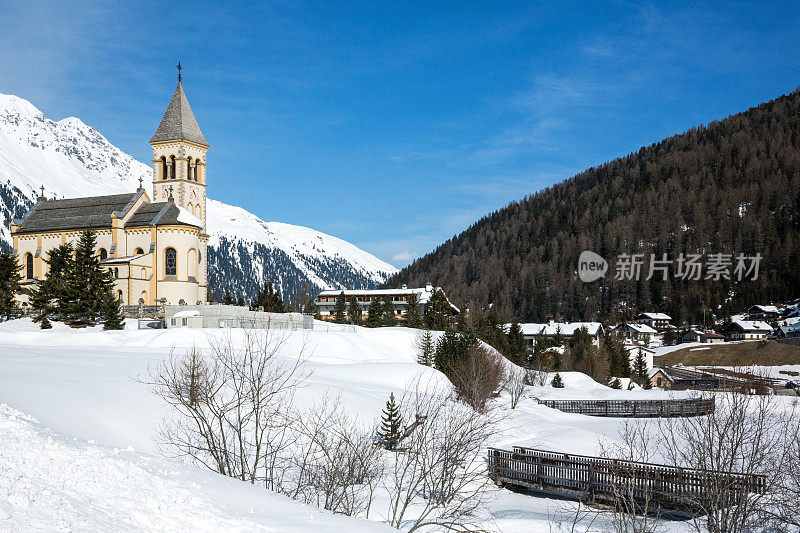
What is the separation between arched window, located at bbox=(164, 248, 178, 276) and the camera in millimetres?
61188

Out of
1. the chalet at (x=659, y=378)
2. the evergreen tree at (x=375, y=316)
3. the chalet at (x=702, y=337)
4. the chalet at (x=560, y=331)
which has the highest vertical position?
the evergreen tree at (x=375, y=316)

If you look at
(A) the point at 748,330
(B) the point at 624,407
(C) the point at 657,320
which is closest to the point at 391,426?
(B) the point at 624,407

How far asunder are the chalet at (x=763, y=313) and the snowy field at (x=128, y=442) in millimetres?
110877

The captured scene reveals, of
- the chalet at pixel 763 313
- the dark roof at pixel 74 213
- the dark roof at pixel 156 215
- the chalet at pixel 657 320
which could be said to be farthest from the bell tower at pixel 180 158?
the chalet at pixel 657 320

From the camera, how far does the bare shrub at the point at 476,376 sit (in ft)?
119

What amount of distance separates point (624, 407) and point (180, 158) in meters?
52.6

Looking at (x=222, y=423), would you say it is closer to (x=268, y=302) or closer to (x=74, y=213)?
(x=74, y=213)

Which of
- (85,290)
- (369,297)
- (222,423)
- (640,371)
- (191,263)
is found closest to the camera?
(222,423)

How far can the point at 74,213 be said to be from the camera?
67312mm

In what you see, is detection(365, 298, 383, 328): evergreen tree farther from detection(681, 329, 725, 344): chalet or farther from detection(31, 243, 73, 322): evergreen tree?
detection(681, 329, 725, 344): chalet

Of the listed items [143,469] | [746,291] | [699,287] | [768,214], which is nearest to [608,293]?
[699,287]

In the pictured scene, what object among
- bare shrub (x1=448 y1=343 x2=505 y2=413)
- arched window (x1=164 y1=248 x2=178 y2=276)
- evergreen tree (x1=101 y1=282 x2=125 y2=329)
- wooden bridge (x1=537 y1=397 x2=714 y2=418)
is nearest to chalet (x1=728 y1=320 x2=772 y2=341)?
wooden bridge (x1=537 y1=397 x2=714 y2=418)

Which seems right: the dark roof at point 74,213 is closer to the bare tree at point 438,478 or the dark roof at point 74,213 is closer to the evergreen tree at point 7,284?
the evergreen tree at point 7,284

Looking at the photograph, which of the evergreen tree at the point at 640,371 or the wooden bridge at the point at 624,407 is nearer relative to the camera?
the wooden bridge at the point at 624,407
